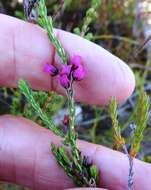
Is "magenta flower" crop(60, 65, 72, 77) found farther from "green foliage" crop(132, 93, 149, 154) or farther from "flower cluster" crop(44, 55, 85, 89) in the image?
"green foliage" crop(132, 93, 149, 154)

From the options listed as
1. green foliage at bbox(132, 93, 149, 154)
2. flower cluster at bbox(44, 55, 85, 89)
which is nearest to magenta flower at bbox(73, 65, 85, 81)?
flower cluster at bbox(44, 55, 85, 89)

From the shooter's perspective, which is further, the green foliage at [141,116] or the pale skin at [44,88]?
the pale skin at [44,88]

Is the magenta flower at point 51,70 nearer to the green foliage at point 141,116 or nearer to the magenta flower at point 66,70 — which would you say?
the magenta flower at point 66,70

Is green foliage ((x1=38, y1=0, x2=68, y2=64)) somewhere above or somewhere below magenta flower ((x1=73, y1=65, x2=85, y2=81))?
above

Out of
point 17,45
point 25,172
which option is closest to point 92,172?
point 25,172

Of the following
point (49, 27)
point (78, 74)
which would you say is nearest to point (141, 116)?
point (78, 74)

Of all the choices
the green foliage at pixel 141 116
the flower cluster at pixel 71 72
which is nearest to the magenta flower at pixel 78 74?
the flower cluster at pixel 71 72

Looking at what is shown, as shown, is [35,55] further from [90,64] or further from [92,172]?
[92,172]

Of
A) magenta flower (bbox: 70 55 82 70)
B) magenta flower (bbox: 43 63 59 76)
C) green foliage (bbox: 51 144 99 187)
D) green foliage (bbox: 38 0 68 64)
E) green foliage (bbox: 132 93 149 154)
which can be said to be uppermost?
green foliage (bbox: 38 0 68 64)
